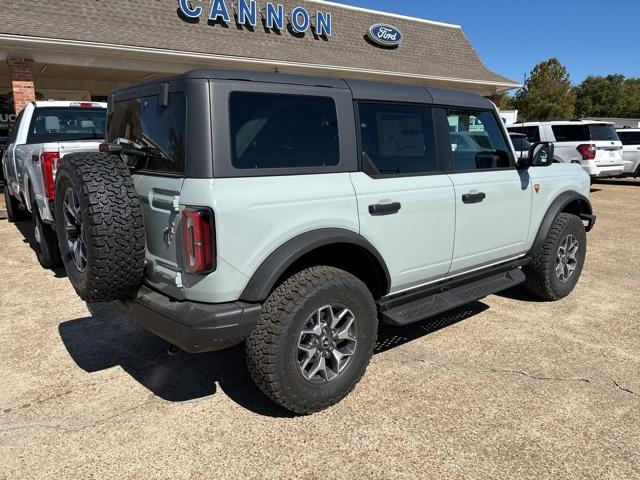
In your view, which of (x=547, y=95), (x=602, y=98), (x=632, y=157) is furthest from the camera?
(x=602, y=98)

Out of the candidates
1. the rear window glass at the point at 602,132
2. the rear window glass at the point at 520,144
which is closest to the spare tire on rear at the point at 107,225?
the rear window glass at the point at 520,144

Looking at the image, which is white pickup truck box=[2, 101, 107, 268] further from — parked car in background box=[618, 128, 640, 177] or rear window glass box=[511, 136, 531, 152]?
parked car in background box=[618, 128, 640, 177]

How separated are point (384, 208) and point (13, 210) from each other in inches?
324

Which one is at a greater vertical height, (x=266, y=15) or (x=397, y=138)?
(x=266, y=15)

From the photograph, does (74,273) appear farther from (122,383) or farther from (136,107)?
(136,107)

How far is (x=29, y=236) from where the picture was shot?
7.99 meters

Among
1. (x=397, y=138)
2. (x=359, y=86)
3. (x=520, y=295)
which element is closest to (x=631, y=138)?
(x=520, y=295)

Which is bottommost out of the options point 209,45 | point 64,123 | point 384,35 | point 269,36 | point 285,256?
point 285,256

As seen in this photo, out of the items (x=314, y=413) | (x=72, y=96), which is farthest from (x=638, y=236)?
(x=72, y=96)

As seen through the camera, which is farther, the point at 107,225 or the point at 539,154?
the point at 539,154

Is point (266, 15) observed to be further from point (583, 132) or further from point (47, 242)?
Result: point (47, 242)

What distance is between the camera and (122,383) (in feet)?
11.2

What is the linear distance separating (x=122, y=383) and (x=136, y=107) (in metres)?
1.82

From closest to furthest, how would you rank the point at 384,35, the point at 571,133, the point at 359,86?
the point at 359,86, the point at 571,133, the point at 384,35
